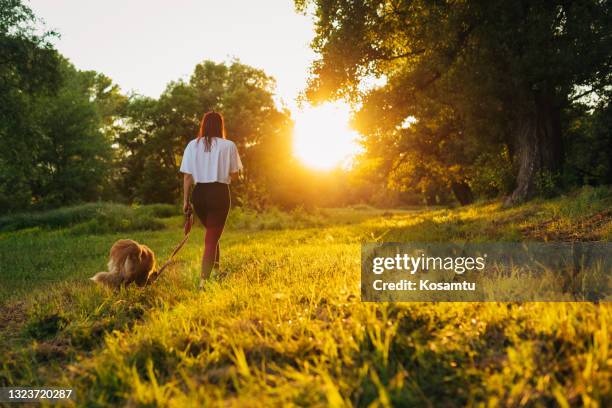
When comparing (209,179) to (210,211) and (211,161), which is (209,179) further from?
(210,211)

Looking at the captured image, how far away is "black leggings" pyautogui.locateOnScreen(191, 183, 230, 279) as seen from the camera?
587 centimetres

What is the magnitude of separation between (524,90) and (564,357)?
13453 mm

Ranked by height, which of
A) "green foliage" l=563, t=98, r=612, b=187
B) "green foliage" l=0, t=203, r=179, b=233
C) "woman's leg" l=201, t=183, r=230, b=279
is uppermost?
"green foliage" l=563, t=98, r=612, b=187

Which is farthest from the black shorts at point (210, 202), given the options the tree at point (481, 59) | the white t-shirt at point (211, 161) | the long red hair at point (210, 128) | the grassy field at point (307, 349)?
the tree at point (481, 59)

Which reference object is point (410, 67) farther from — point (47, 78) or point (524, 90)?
point (47, 78)

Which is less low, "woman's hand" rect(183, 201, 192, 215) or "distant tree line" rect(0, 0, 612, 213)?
"distant tree line" rect(0, 0, 612, 213)

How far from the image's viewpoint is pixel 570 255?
15.4 ft


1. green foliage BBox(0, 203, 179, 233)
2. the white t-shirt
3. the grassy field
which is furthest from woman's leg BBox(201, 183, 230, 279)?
green foliage BBox(0, 203, 179, 233)

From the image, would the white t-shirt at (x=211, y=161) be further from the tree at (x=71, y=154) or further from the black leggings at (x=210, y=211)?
the tree at (x=71, y=154)

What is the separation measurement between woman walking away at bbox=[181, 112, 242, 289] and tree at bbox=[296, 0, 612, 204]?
9.00m

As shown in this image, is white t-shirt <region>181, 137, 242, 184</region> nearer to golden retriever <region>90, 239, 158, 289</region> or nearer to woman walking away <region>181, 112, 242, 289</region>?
woman walking away <region>181, 112, 242, 289</region>

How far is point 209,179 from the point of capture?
5891mm

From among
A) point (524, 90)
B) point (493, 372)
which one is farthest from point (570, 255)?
point (524, 90)

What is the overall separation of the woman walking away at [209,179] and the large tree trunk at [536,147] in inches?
472
